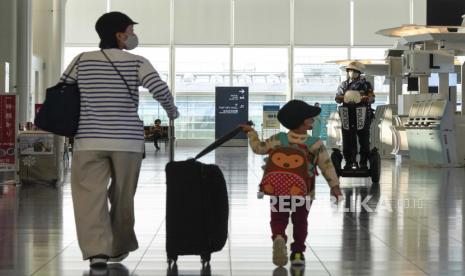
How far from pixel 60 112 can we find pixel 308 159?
1.70m

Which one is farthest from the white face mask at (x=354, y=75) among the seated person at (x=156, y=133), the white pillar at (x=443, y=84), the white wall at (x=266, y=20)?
the white wall at (x=266, y=20)

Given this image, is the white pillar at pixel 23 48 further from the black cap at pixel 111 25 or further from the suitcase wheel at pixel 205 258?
Result: the suitcase wheel at pixel 205 258

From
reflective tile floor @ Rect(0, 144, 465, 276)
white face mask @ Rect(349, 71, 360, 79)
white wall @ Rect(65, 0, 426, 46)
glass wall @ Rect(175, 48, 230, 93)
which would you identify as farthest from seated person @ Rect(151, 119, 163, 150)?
reflective tile floor @ Rect(0, 144, 465, 276)

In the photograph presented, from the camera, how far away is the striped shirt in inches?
213

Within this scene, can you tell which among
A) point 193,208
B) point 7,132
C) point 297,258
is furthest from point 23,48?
point 297,258

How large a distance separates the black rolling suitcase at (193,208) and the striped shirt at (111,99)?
13.7 inches

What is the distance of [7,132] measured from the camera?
13734 millimetres

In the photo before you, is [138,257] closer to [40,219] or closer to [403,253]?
[403,253]

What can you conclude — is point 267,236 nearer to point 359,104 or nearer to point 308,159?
point 308,159

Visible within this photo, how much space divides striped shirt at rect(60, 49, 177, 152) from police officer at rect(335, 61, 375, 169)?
321 inches

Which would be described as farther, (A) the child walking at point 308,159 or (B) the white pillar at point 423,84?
(B) the white pillar at point 423,84

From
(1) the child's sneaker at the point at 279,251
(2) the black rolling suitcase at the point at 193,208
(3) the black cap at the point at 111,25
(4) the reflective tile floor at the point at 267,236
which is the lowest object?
(4) the reflective tile floor at the point at 267,236

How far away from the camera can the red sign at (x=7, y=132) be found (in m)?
13.6

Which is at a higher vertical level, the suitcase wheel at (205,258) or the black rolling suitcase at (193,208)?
the black rolling suitcase at (193,208)
